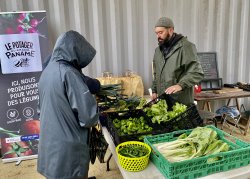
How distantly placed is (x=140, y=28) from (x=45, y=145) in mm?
2696

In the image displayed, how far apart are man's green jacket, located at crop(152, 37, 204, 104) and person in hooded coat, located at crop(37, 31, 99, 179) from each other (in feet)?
3.91

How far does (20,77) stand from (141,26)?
1999 mm

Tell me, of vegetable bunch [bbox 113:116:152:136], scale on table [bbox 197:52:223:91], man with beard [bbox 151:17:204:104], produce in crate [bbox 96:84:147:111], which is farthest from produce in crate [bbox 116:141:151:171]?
scale on table [bbox 197:52:223:91]

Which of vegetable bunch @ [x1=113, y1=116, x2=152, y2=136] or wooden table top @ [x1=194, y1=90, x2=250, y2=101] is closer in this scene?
vegetable bunch @ [x1=113, y1=116, x2=152, y2=136]

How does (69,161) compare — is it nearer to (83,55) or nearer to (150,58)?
(83,55)

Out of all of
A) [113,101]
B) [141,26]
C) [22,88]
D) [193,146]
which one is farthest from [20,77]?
[193,146]

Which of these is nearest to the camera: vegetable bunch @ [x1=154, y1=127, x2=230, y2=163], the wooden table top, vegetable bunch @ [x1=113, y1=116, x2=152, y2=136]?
vegetable bunch @ [x1=154, y1=127, x2=230, y2=163]

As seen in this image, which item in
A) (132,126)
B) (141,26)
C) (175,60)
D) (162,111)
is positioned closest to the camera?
(132,126)

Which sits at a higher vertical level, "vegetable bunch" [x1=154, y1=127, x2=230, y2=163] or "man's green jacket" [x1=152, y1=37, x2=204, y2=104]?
"man's green jacket" [x1=152, y1=37, x2=204, y2=104]

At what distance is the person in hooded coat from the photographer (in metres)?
1.49

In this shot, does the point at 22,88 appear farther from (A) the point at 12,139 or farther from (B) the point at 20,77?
(A) the point at 12,139

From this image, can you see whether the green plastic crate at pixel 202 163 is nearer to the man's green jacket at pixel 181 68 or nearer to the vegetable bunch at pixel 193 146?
the vegetable bunch at pixel 193 146

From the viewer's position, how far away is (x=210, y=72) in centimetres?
419

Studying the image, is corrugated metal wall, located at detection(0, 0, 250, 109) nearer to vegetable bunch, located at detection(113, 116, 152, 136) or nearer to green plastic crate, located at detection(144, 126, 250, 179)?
vegetable bunch, located at detection(113, 116, 152, 136)
